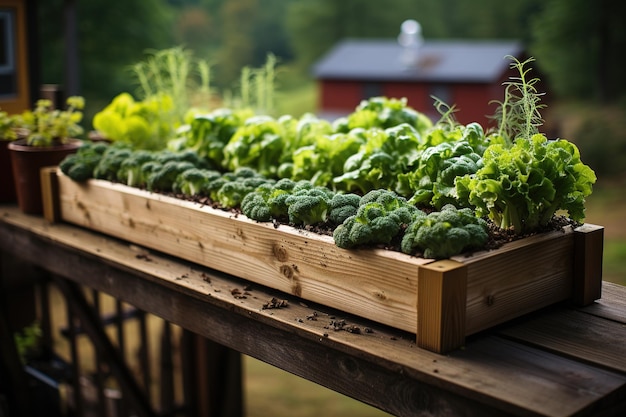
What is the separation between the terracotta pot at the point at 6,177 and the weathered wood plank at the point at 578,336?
229 cm

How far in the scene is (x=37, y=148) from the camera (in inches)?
121

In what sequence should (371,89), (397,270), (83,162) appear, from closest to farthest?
(397,270) → (83,162) → (371,89)

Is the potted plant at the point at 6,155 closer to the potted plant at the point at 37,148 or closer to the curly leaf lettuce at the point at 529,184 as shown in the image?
the potted plant at the point at 37,148

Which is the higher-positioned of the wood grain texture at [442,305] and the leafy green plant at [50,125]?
the leafy green plant at [50,125]

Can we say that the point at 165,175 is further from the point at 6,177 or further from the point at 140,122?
the point at 6,177

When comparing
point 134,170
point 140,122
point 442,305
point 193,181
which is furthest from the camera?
point 140,122

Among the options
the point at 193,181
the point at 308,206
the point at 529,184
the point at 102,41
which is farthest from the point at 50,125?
the point at 102,41

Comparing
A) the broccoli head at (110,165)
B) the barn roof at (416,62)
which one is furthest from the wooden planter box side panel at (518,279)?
the barn roof at (416,62)

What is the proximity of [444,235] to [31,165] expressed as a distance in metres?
1.92

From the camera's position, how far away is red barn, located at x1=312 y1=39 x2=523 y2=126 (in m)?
22.7

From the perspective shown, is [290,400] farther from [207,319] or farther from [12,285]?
[207,319]

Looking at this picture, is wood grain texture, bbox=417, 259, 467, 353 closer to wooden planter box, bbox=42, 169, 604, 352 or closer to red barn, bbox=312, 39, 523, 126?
wooden planter box, bbox=42, 169, 604, 352

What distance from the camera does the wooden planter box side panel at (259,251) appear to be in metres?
1.83

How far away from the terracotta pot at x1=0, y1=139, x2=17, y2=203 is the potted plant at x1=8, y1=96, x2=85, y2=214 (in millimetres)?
62
